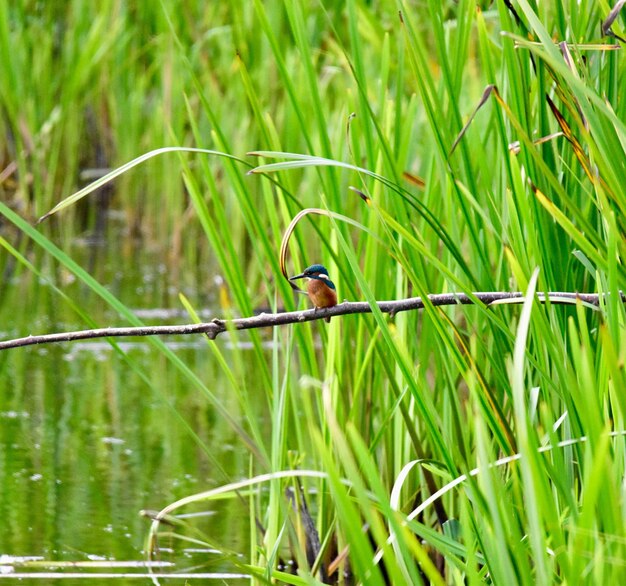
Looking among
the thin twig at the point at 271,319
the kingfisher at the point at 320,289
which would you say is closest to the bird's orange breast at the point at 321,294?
the kingfisher at the point at 320,289

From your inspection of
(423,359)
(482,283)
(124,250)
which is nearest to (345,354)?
(423,359)

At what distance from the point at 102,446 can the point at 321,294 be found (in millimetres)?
1394

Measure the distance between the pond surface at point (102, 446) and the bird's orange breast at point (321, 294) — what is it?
30 cm

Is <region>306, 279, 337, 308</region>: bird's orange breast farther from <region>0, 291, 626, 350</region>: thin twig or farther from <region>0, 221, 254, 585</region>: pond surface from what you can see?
<region>0, 221, 254, 585</region>: pond surface

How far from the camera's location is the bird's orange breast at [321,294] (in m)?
1.51

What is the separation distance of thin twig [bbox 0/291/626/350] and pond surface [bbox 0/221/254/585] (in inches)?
15.9

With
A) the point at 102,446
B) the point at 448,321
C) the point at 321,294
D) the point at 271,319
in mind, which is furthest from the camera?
the point at 102,446

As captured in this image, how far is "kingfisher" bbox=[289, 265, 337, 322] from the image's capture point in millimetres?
1515

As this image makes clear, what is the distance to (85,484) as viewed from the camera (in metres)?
2.49

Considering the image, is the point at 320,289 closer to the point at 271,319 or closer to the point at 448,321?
the point at 448,321

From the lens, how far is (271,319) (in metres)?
1.22

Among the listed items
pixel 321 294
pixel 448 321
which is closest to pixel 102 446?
pixel 321 294

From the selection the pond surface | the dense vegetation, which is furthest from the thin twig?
the pond surface

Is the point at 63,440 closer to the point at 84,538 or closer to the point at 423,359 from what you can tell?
the point at 84,538
